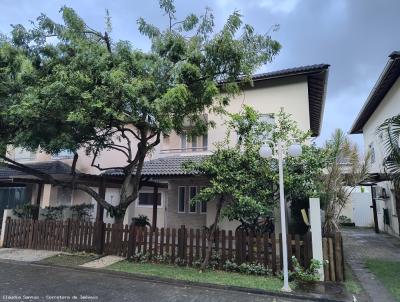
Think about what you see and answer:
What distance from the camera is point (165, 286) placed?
7.41 meters

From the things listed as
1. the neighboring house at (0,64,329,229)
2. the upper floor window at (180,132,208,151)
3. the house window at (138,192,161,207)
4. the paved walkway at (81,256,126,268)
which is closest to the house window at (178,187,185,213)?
the neighboring house at (0,64,329,229)

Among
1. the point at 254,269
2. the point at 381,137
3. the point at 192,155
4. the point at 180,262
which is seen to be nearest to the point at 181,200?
the point at 192,155

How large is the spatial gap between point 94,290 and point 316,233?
5768 mm

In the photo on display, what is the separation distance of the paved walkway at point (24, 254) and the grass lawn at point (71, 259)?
18.0 inches

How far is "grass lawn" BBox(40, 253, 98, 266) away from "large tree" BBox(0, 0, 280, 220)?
3.63m

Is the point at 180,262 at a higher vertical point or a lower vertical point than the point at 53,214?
lower

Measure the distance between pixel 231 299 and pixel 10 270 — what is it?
668cm

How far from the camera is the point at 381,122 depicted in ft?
54.4

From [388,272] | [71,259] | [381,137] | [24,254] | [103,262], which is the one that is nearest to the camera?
[388,272]

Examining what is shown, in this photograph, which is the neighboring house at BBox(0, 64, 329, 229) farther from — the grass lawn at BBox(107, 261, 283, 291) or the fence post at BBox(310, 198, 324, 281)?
the fence post at BBox(310, 198, 324, 281)

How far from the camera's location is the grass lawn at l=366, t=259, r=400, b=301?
7.21 m

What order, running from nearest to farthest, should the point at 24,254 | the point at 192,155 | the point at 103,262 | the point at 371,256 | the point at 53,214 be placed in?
the point at 103,262 < the point at 24,254 < the point at 371,256 < the point at 53,214 < the point at 192,155

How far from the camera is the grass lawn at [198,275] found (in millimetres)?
7410

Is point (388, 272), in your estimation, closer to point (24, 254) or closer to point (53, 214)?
point (24, 254)
